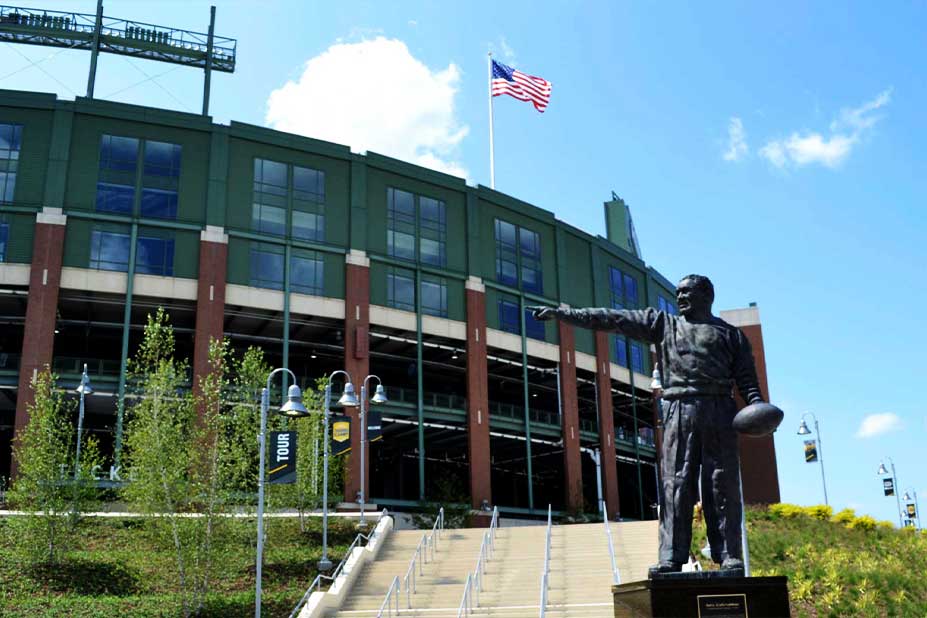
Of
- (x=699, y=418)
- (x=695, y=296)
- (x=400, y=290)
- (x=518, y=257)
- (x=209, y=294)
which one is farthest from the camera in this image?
(x=518, y=257)

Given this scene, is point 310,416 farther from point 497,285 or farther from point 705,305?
point 705,305

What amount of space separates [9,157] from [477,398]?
27.8 metres

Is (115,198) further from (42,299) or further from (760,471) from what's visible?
(760,471)

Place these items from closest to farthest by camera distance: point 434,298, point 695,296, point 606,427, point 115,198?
point 695,296, point 115,198, point 434,298, point 606,427

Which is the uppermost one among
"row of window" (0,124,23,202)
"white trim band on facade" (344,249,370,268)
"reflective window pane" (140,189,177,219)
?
"row of window" (0,124,23,202)

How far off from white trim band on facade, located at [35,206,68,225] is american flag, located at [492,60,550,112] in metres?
24.2

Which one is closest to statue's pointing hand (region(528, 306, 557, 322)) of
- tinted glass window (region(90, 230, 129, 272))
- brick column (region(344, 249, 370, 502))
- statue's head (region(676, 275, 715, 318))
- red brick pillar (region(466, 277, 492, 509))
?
statue's head (region(676, 275, 715, 318))

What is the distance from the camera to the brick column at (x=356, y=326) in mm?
51344

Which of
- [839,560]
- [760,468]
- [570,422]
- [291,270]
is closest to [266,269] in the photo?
[291,270]

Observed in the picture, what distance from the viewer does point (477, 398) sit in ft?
183

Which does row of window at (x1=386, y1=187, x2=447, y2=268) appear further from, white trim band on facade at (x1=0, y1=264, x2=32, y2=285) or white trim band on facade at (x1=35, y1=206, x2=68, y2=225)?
white trim band on facade at (x1=0, y1=264, x2=32, y2=285)

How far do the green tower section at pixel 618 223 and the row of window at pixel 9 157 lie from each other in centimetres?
4386

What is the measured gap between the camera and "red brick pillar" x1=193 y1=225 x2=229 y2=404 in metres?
47.8

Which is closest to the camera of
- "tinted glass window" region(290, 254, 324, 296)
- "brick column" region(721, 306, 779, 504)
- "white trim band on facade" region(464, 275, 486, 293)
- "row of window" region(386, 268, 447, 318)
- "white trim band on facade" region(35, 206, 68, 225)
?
"white trim band on facade" region(35, 206, 68, 225)
